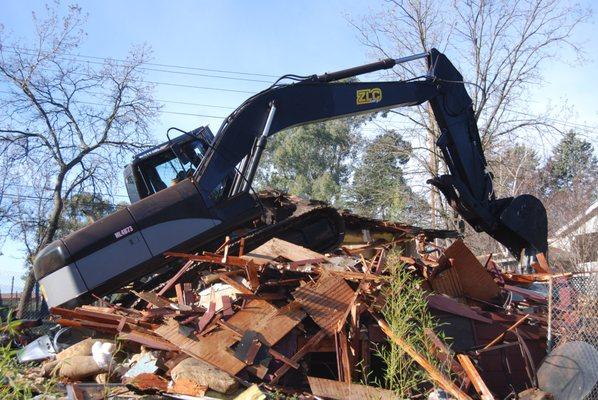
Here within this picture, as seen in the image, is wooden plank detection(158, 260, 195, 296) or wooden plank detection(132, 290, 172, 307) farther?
wooden plank detection(158, 260, 195, 296)

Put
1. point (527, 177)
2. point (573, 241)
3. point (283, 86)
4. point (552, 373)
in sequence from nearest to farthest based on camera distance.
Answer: point (552, 373) < point (283, 86) < point (573, 241) < point (527, 177)

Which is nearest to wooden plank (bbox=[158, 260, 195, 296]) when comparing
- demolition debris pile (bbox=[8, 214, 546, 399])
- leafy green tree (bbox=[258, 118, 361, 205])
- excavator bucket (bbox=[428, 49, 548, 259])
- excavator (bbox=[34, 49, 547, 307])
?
excavator (bbox=[34, 49, 547, 307])

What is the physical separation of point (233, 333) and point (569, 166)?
3873 centimetres

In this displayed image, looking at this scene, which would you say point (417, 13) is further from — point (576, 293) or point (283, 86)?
point (576, 293)

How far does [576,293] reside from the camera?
6562 mm

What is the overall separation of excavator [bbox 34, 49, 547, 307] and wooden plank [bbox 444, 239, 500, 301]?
2430mm

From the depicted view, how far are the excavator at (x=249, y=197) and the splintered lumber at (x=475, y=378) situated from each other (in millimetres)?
4039

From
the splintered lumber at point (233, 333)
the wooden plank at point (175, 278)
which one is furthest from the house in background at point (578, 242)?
the splintered lumber at point (233, 333)

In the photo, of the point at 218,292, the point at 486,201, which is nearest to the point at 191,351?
the point at 218,292

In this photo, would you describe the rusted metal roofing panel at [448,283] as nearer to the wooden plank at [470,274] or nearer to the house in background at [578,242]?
the wooden plank at [470,274]

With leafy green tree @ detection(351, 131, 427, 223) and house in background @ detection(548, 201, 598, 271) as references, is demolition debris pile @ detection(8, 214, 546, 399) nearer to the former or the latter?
house in background @ detection(548, 201, 598, 271)

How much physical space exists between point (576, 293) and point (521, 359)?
92 cm

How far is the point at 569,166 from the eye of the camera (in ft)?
133

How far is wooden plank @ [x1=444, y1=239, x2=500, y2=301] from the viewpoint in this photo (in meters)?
7.64
